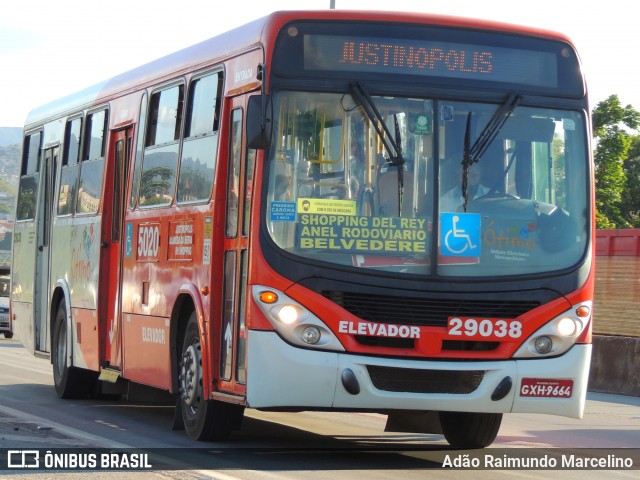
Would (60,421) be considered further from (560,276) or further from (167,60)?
(560,276)

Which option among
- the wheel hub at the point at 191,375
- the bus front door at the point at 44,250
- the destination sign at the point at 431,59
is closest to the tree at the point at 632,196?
the bus front door at the point at 44,250

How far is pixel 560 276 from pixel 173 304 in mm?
3584

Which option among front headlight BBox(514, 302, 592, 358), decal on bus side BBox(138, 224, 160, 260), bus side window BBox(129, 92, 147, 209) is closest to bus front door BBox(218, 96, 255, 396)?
decal on bus side BBox(138, 224, 160, 260)

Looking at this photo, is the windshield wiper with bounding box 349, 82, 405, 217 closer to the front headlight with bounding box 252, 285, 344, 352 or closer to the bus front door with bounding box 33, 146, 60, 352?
Answer: the front headlight with bounding box 252, 285, 344, 352

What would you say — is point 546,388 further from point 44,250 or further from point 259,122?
point 44,250

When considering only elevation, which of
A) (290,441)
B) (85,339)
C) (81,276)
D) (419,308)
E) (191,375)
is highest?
(81,276)

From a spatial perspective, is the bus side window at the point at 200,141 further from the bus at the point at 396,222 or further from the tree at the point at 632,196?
the tree at the point at 632,196

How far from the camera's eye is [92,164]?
15961 mm

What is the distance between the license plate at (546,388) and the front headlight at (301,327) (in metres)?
1.45

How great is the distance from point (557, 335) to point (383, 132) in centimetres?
201

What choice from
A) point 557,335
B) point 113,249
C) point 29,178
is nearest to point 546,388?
point 557,335

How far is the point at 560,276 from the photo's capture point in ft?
35.2

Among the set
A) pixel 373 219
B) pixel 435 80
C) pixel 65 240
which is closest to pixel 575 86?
pixel 435 80

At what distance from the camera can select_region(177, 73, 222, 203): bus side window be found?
11.9 meters
